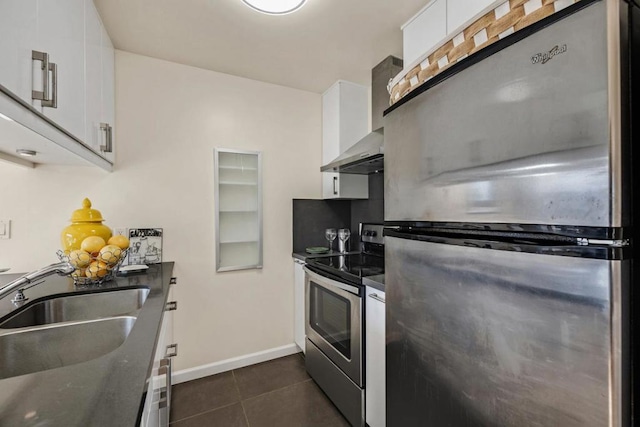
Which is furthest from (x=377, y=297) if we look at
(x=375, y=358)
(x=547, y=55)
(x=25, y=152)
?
(x=25, y=152)

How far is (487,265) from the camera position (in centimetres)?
69

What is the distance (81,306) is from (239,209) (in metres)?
1.27

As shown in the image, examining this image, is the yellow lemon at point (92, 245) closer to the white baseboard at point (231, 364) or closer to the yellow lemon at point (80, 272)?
the yellow lemon at point (80, 272)

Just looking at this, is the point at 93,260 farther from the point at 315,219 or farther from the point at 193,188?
the point at 315,219

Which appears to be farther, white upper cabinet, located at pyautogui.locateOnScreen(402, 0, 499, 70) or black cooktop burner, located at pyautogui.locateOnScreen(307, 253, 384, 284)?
black cooktop burner, located at pyautogui.locateOnScreen(307, 253, 384, 284)

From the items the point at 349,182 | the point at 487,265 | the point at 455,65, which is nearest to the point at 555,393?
the point at 487,265

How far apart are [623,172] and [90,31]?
215 cm

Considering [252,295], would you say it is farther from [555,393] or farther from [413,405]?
[555,393]

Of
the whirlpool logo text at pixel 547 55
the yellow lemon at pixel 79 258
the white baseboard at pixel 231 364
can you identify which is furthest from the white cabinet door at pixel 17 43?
the white baseboard at pixel 231 364

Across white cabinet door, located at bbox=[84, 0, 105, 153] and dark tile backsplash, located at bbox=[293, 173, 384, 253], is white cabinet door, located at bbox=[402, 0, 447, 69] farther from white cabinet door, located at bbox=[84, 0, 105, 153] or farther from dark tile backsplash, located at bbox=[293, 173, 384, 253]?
white cabinet door, located at bbox=[84, 0, 105, 153]

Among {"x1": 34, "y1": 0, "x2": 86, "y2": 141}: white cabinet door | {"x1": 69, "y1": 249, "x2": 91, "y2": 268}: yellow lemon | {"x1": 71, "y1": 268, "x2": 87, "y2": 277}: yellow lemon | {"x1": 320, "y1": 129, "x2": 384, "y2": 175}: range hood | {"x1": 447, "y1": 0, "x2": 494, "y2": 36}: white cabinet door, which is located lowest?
{"x1": 71, "y1": 268, "x2": 87, "y2": 277}: yellow lemon

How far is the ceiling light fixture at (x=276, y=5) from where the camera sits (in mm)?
1367

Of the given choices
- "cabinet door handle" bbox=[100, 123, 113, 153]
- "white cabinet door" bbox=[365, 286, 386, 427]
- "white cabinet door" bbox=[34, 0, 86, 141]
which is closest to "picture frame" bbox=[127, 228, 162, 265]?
"cabinet door handle" bbox=[100, 123, 113, 153]

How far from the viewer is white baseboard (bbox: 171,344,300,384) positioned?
2119mm
